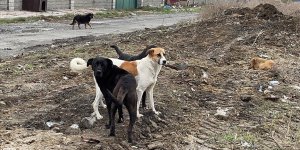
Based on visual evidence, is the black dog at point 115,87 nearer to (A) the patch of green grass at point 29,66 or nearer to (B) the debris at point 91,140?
(B) the debris at point 91,140

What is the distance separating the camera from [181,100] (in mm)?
8117

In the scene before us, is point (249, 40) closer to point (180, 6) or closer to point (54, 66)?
point (54, 66)

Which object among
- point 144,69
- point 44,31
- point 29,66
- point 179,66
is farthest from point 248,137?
point 44,31

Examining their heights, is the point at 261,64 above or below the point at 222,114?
above

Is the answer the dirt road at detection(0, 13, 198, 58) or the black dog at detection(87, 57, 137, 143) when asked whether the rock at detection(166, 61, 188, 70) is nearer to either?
the black dog at detection(87, 57, 137, 143)

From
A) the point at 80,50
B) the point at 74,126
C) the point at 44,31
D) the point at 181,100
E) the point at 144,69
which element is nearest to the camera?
the point at 74,126

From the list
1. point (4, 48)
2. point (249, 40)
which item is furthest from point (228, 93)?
point (4, 48)

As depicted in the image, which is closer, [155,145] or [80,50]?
[155,145]

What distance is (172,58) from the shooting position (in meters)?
11.6

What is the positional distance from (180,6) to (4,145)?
1373 inches

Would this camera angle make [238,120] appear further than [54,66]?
No

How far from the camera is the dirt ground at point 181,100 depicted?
6.18m

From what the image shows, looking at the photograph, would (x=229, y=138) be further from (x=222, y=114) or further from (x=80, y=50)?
(x=80, y=50)

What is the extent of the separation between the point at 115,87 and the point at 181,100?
2376mm
